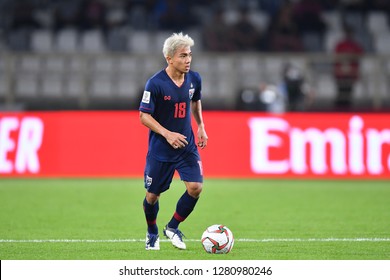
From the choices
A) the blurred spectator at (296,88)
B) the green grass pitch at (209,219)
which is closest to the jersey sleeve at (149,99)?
the green grass pitch at (209,219)

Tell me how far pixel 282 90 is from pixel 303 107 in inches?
27.6

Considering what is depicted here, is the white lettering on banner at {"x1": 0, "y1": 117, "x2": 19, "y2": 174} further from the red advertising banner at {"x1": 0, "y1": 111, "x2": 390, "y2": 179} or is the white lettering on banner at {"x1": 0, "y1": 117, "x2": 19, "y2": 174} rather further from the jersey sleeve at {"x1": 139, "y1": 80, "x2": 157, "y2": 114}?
the jersey sleeve at {"x1": 139, "y1": 80, "x2": 157, "y2": 114}

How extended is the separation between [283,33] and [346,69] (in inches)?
75.0

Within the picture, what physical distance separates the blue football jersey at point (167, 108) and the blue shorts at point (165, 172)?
0.06 metres

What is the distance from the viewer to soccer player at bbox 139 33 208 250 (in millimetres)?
9453

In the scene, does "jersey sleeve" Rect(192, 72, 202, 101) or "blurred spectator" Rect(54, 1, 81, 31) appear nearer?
"jersey sleeve" Rect(192, 72, 202, 101)

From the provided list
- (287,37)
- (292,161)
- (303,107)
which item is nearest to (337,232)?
(292,161)

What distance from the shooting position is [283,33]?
2372 cm

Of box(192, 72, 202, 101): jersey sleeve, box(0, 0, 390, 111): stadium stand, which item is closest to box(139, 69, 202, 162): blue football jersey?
box(192, 72, 202, 101): jersey sleeve

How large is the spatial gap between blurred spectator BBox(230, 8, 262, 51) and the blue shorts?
14.2 metres

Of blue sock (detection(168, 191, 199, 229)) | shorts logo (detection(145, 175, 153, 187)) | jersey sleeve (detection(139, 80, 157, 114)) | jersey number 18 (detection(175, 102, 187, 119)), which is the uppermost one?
jersey sleeve (detection(139, 80, 157, 114))

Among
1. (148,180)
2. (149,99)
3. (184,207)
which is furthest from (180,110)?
(184,207)

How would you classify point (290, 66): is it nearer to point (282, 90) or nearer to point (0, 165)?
point (282, 90)

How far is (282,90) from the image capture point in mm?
22641
